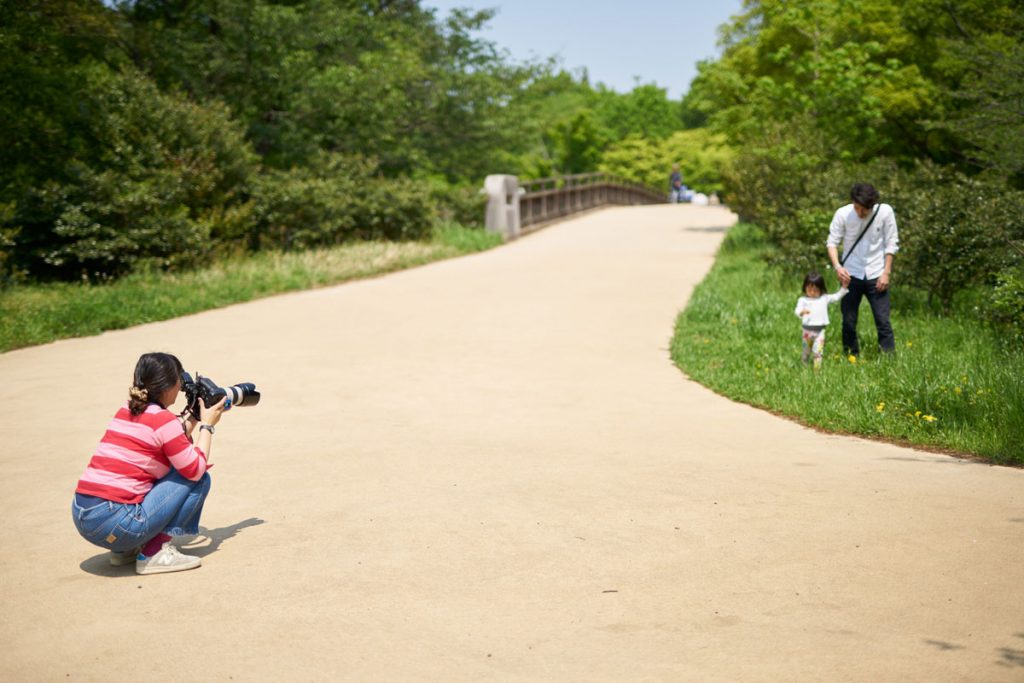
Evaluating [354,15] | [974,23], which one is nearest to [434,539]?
[974,23]

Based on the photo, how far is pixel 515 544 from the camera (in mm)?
5055

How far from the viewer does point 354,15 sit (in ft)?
76.1

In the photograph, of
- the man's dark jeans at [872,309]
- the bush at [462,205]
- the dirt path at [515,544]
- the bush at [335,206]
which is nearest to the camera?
the dirt path at [515,544]

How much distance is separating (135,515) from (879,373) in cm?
622

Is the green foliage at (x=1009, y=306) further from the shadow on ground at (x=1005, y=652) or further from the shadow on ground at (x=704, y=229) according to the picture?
the shadow on ground at (x=704, y=229)

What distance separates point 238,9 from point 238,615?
19.2m

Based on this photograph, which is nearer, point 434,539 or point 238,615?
point 238,615

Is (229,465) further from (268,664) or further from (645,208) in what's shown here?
(645,208)

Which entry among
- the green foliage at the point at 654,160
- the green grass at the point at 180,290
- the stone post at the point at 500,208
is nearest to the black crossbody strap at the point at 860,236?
the green grass at the point at 180,290

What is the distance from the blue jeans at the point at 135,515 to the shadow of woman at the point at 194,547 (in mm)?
136

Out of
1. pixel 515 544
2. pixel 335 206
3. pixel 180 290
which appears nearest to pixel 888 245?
pixel 515 544

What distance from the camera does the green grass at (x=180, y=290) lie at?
38.8 ft

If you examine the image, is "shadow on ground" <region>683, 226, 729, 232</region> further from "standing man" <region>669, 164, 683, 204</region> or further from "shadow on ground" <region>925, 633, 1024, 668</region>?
"standing man" <region>669, 164, 683, 204</region>

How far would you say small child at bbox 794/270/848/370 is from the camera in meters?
9.12
